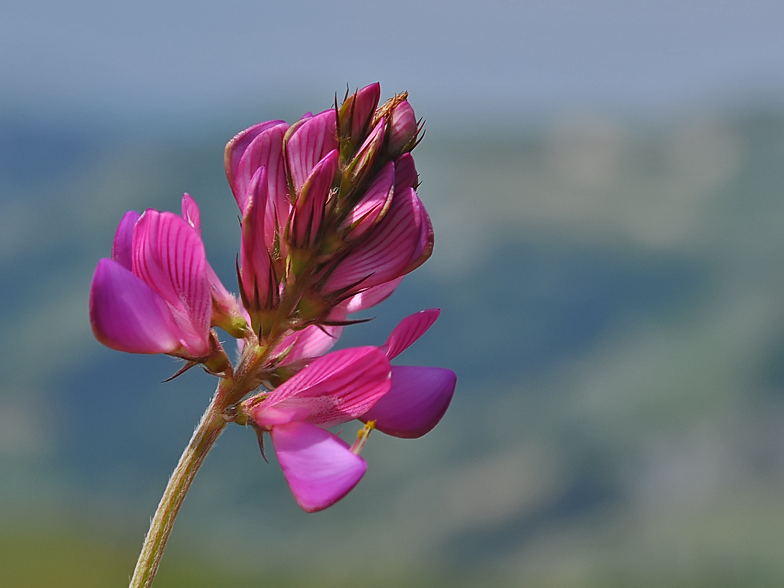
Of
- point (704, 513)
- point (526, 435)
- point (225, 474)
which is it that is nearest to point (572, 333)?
point (526, 435)


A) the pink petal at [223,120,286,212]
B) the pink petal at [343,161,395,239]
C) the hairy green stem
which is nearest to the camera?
the hairy green stem

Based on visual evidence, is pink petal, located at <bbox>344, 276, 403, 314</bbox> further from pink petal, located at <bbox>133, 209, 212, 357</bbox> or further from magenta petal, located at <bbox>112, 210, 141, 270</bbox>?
magenta petal, located at <bbox>112, 210, 141, 270</bbox>

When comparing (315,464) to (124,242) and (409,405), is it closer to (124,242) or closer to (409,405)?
(409,405)

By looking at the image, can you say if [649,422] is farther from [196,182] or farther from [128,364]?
[196,182]

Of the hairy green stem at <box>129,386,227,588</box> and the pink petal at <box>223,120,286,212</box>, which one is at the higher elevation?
the pink petal at <box>223,120,286,212</box>

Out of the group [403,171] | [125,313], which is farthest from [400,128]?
[125,313]

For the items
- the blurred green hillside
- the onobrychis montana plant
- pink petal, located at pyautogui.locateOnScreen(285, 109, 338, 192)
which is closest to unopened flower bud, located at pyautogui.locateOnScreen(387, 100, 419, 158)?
the onobrychis montana plant

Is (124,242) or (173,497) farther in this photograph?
(124,242)
